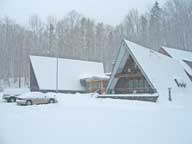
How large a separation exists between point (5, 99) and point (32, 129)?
55.5 ft

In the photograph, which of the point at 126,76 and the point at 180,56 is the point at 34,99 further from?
the point at 180,56

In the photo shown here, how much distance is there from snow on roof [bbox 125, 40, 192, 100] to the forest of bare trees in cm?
1135

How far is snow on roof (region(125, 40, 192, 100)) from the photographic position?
69.4 ft

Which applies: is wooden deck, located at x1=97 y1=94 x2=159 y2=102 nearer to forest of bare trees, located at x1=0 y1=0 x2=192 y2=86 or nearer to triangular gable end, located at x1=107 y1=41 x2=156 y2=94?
triangular gable end, located at x1=107 y1=41 x2=156 y2=94

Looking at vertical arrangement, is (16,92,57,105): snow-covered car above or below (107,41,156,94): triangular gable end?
below

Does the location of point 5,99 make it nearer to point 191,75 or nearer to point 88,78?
Answer: point 88,78

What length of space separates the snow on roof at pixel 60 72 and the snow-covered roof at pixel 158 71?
9308 millimetres

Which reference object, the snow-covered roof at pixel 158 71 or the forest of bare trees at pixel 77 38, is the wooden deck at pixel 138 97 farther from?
the forest of bare trees at pixel 77 38

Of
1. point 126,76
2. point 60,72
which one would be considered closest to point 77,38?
point 60,72

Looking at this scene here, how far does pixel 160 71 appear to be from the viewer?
2306 cm

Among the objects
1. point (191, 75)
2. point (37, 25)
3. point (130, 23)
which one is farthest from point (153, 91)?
point (37, 25)

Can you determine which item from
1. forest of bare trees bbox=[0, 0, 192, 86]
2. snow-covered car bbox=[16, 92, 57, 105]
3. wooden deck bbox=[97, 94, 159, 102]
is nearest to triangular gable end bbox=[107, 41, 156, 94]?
wooden deck bbox=[97, 94, 159, 102]

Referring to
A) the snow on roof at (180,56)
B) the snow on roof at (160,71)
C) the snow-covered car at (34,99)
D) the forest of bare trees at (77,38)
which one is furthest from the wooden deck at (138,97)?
the forest of bare trees at (77,38)

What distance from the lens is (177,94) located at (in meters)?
21.8
